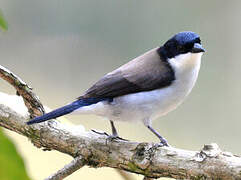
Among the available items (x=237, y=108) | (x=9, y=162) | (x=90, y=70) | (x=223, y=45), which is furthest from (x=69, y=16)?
(x=9, y=162)

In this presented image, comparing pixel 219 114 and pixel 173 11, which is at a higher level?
pixel 173 11

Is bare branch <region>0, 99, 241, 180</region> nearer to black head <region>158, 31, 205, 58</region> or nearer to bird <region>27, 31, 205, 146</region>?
bird <region>27, 31, 205, 146</region>

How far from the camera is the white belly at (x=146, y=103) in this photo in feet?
5.04

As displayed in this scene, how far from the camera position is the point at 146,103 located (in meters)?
1.53

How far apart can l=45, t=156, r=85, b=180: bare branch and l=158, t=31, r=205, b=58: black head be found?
619 millimetres

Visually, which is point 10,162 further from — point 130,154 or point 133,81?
point 133,81

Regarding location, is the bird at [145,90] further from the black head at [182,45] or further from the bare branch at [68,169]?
the bare branch at [68,169]

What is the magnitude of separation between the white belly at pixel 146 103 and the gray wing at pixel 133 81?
0.02 metres

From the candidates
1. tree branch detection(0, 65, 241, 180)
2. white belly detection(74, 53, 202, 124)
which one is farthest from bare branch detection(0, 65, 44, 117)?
white belly detection(74, 53, 202, 124)

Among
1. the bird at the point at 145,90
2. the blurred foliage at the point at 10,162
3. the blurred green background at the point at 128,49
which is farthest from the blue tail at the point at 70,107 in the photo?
the blurred green background at the point at 128,49

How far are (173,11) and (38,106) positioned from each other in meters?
1.93

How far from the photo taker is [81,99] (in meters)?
1.57

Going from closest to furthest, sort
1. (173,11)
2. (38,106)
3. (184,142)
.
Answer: (38,106) → (184,142) → (173,11)

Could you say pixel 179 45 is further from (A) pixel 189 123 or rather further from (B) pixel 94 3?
(B) pixel 94 3
